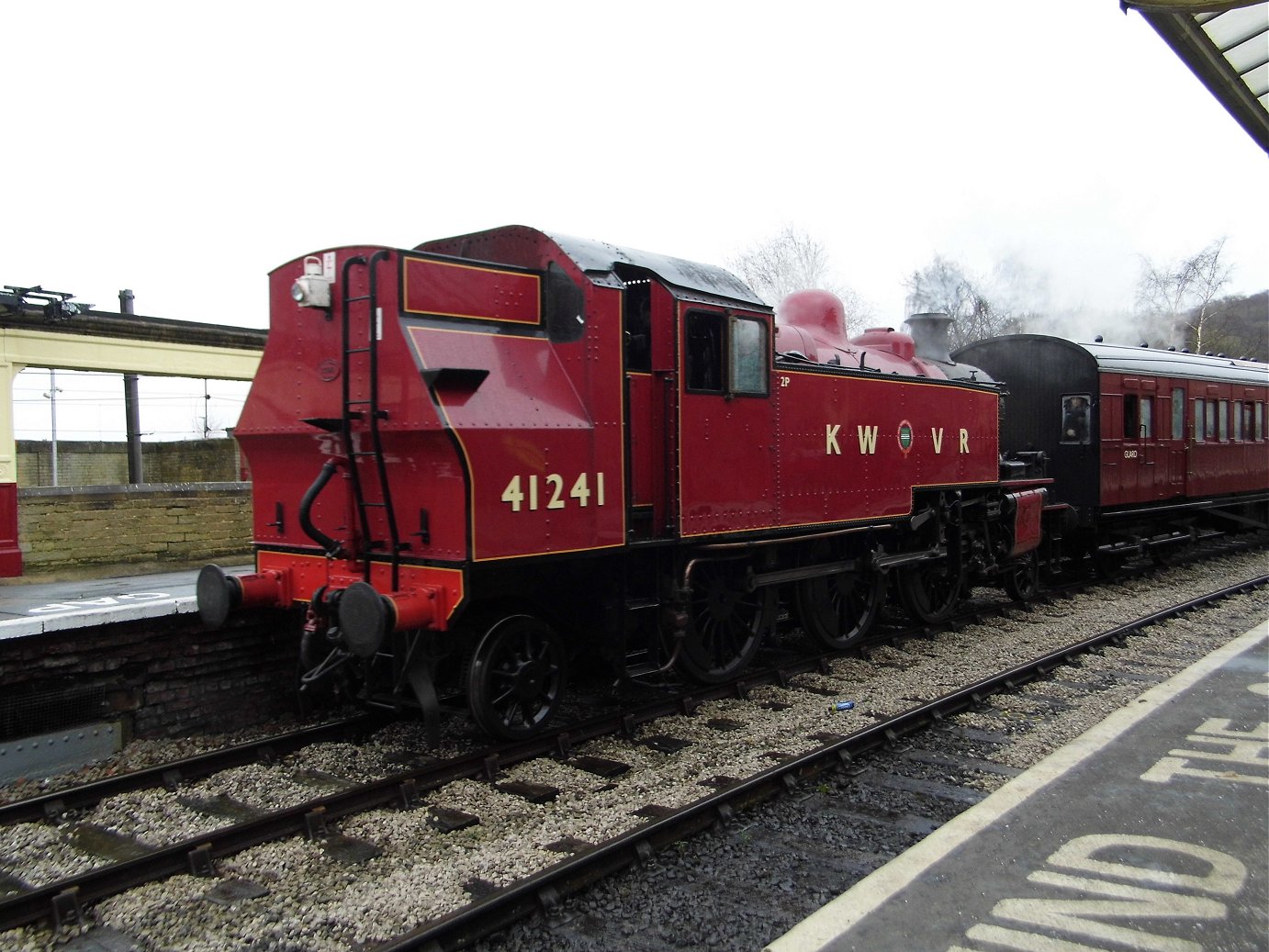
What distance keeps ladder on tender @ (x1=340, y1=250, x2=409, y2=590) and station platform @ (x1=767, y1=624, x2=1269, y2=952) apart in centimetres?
323

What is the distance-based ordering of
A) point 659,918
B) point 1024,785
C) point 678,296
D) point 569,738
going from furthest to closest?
point 678,296 < point 569,738 < point 1024,785 < point 659,918

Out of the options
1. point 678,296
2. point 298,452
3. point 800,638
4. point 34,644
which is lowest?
point 800,638

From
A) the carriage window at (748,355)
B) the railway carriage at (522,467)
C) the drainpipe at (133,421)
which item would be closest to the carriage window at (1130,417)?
the railway carriage at (522,467)

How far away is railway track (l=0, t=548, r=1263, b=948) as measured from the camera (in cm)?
395

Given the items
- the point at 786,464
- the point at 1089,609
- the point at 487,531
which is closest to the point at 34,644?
the point at 487,531

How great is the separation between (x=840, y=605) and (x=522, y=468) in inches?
180

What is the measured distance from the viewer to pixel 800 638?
971 centimetres

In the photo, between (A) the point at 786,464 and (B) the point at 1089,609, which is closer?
(A) the point at 786,464

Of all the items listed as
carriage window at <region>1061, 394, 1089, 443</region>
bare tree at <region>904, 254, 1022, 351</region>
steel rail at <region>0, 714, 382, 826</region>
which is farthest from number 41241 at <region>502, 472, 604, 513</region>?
bare tree at <region>904, 254, 1022, 351</region>

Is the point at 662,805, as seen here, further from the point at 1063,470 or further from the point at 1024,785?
the point at 1063,470

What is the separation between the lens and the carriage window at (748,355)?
702cm

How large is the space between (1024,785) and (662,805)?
190cm

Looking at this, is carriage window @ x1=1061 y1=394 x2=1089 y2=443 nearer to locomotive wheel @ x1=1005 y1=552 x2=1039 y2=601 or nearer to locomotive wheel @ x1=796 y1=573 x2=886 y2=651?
locomotive wheel @ x1=1005 y1=552 x2=1039 y2=601

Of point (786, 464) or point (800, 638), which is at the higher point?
point (786, 464)
